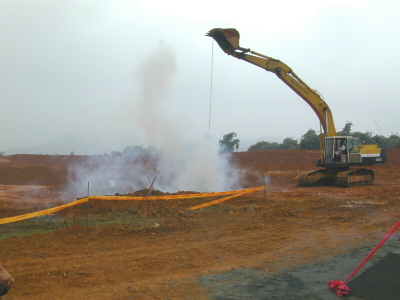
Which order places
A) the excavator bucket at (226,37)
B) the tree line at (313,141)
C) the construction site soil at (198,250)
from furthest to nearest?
the tree line at (313,141)
the excavator bucket at (226,37)
the construction site soil at (198,250)

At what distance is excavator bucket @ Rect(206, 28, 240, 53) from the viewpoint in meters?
15.4

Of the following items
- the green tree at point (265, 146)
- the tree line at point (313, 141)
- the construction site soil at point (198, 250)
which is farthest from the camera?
the green tree at point (265, 146)

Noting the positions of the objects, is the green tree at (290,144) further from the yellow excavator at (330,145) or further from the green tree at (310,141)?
the yellow excavator at (330,145)

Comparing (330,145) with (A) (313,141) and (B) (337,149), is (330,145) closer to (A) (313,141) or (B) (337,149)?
(B) (337,149)

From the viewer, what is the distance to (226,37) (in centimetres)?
1566

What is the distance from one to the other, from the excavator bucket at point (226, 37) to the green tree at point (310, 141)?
2996 cm

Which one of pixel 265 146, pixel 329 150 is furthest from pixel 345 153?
pixel 265 146

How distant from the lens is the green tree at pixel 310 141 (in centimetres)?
4319

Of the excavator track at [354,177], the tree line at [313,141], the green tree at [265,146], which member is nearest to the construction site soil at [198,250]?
the excavator track at [354,177]

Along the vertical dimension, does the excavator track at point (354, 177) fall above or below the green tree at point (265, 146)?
below

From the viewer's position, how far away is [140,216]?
11.6 metres

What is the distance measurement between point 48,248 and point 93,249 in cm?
101

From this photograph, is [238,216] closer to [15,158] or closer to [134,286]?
[134,286]

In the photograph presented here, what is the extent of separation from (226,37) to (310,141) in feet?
102
